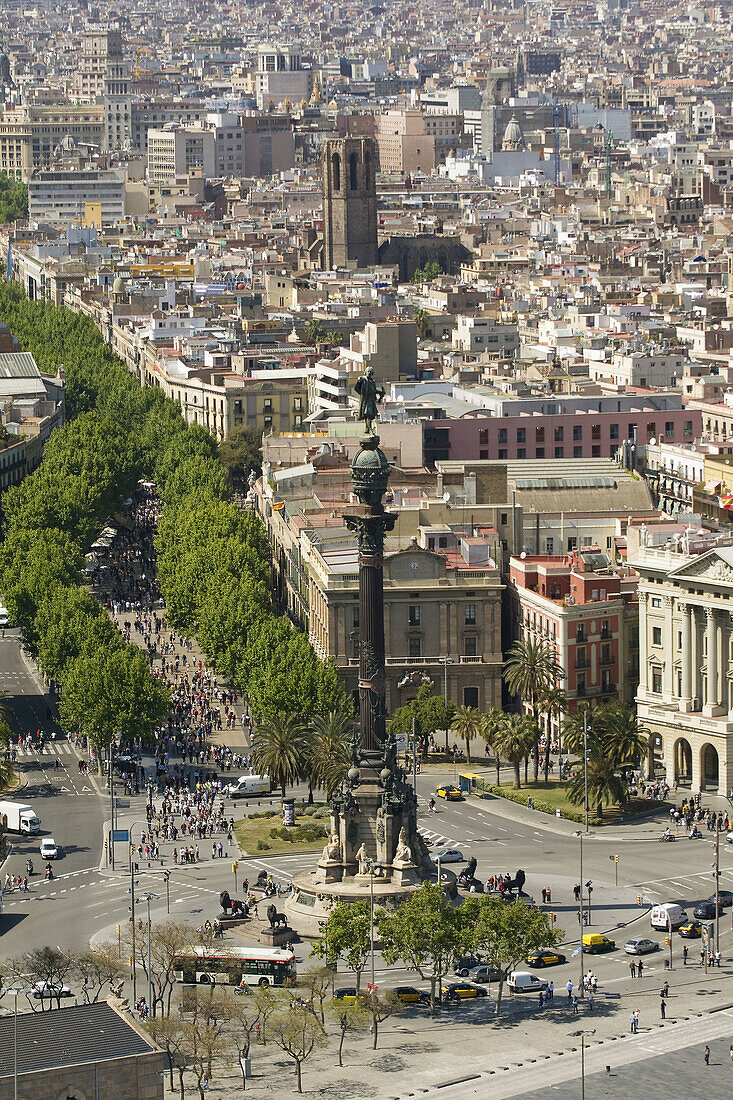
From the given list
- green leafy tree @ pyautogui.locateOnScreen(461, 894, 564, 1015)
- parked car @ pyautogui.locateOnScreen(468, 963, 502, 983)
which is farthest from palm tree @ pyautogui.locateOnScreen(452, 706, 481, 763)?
green leafy tree @ pyautogui.locateOnScreen(461, 894, 564, 1015)

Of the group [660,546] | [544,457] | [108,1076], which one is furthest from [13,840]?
[544,457]

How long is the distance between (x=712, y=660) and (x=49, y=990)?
45.9 m

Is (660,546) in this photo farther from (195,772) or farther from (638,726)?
(195,772)

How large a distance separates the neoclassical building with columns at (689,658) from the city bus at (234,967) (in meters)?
34.6

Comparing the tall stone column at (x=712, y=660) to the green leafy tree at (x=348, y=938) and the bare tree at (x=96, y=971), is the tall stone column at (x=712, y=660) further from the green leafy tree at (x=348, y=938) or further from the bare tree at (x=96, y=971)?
the bare tree at (x=96, y=971)

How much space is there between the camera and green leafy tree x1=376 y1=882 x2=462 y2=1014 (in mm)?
97625

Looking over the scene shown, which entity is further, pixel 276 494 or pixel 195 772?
pixel 276 494

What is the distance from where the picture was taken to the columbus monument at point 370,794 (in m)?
109

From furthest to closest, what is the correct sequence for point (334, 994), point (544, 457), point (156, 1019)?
1. point (544, 457)
2. point (334, 994)
3. point (156, 1019)

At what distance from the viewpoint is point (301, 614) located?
15888 cm

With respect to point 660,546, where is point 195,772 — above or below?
below

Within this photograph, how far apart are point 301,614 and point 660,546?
29.3 m

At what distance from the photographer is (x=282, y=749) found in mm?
127438

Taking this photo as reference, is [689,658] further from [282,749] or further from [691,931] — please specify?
[691,931]
